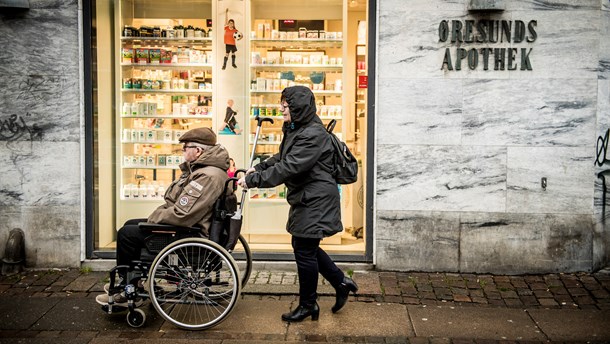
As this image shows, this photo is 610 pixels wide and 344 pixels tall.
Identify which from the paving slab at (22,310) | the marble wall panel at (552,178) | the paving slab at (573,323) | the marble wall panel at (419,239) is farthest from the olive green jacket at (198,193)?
the marble wall panel at (552,178)

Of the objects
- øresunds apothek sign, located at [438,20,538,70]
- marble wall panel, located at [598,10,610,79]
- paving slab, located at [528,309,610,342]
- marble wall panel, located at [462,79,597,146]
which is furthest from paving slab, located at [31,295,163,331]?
marble wall panel, located at [598,10,610,79]

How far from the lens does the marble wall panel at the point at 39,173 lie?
7977 millimetres

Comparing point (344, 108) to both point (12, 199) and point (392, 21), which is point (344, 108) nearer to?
point (392, 21)

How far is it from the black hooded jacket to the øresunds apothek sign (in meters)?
2.25

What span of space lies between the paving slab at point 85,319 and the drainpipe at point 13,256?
1.21 m

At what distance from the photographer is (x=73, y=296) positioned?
714cm

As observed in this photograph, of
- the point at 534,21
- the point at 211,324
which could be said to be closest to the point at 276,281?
the point at 211,324

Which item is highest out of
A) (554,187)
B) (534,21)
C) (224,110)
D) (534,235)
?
(534,21)

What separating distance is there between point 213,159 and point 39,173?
2.70 m

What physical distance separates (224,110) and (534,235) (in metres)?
3.70

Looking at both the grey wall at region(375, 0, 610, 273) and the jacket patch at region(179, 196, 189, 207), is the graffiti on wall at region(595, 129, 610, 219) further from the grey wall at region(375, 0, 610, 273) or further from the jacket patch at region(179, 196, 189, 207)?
the jacket patch at region(179, 196, 189, 207)

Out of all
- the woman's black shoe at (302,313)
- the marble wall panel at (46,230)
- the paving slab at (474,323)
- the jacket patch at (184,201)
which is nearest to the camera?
the jacket patch at (184,201)

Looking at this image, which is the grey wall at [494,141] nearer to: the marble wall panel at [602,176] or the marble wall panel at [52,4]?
the marble wall panel at [602,176]

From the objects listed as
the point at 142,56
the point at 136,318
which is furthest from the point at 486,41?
the point at 136,318
